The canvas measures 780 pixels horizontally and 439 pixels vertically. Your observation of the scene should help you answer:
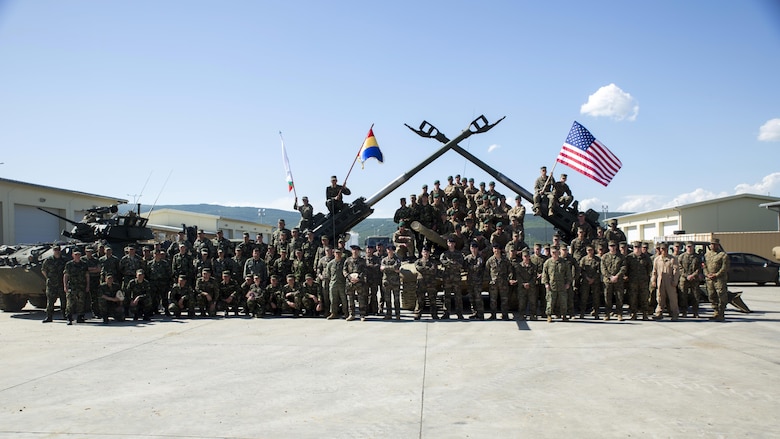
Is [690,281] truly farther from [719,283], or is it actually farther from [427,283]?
[427,283]

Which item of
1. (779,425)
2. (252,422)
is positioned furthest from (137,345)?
(779,425)

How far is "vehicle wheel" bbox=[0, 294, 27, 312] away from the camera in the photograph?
13969mm

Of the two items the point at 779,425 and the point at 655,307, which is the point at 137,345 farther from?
the point at 655,307

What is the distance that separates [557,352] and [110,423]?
5.55 meters

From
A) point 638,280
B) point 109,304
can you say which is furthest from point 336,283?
point 638,280

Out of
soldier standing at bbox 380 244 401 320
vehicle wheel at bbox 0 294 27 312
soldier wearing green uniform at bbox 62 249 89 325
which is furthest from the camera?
vehicle wheel at bbox 0 294 27 312

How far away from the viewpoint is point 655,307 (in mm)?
12508

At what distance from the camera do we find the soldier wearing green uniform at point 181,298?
40.9ft

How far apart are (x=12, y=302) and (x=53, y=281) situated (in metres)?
3.13

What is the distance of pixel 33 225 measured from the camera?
29.5m

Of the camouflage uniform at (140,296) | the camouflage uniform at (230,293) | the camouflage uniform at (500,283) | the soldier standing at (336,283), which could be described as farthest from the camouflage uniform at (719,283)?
the camouflage uniform at (140,296)

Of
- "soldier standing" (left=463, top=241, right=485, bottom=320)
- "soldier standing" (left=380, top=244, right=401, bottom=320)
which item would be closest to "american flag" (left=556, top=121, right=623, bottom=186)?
"soldier standing" (left=463, top=241, right=485, bottom=320)

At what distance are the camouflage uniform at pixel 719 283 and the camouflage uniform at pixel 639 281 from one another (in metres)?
1.22

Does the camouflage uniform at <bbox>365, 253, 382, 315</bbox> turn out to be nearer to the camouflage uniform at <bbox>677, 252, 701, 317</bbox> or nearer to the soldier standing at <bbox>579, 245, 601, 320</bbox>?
the soldier standing at <bbox>579, 245, 601, 320</bbox>
